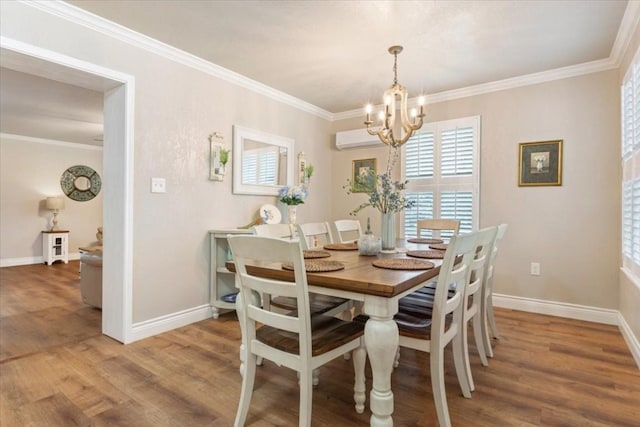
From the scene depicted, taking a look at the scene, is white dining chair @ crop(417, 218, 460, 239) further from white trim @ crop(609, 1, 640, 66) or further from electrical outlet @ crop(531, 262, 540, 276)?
white trim @ crop(609, 1, 640, 66)

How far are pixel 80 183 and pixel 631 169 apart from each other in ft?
27.8

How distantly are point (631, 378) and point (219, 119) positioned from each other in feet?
12.0

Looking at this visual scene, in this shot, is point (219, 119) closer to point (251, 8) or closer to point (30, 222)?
point (251, 8)

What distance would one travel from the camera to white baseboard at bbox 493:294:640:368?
289 cm

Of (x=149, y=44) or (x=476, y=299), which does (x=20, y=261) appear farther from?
(x=476, y=299)

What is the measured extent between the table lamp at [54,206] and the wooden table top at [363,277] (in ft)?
20.7

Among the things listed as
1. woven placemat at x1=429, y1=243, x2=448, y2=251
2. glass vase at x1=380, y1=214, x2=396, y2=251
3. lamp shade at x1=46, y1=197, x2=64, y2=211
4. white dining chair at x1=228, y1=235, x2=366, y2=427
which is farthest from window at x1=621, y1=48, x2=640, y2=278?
lamp shade at x1=46, y1=197, x2=64, y2=211

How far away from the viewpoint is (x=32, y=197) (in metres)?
6.18

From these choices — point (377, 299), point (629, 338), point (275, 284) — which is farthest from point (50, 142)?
point (629, 338)

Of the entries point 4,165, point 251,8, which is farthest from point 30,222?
point 251,8

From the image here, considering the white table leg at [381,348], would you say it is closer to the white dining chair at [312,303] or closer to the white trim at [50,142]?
the white dining chair at [312,303]

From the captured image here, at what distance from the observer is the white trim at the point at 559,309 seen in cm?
299

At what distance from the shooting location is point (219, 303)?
308 centimetres

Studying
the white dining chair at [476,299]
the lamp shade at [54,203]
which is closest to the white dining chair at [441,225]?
the white dining chair at [476,299]
